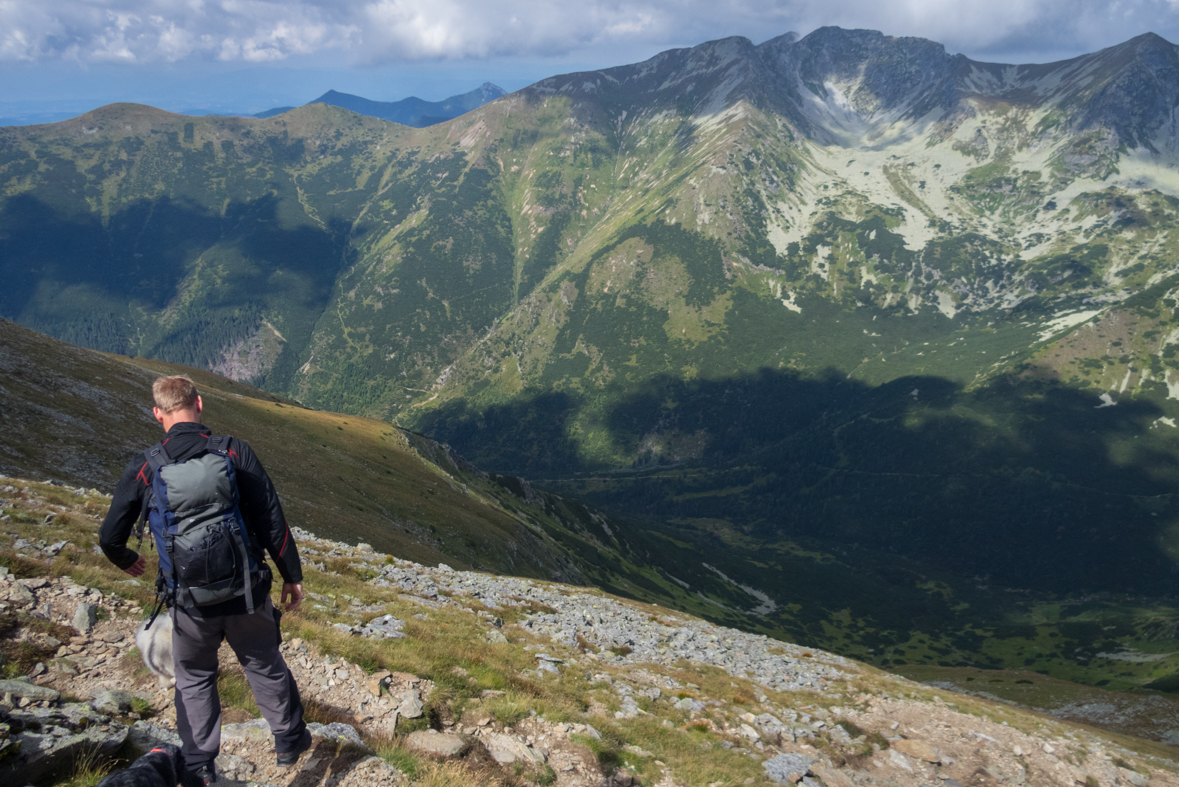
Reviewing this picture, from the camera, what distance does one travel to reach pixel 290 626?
1470cm

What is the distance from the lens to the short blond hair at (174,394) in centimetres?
874

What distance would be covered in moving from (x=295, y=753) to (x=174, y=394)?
603 centimetres

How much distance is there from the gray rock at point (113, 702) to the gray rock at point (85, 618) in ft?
8.62

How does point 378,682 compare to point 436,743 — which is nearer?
point 436,743

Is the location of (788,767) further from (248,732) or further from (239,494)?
(239,494)

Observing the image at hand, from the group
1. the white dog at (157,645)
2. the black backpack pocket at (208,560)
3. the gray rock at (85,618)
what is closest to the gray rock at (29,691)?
the white dog at (157,645)

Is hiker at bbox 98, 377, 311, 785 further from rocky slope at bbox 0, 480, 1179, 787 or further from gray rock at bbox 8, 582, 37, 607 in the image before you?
gray rock at bbox 8, 582, 37, 607

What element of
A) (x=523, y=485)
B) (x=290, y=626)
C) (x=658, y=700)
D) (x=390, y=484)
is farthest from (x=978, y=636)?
(x=290, y=626)

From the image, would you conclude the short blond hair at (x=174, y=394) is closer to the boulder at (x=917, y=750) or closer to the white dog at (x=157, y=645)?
the white dog at (x=157, y=645)

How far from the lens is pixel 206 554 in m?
8.02

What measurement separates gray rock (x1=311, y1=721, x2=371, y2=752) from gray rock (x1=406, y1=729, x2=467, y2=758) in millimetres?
1134

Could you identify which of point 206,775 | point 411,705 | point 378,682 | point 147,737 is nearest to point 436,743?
point 411,705

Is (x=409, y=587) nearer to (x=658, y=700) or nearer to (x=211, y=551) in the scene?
(x=658, y=700)

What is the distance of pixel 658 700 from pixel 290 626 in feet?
42.7
